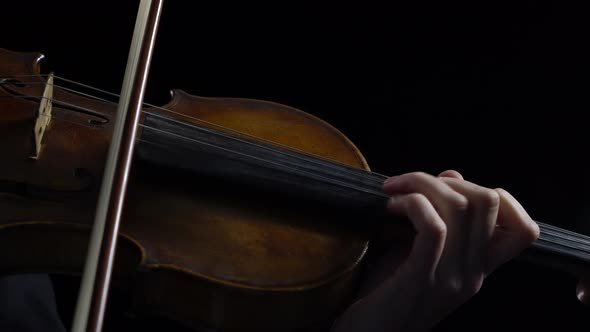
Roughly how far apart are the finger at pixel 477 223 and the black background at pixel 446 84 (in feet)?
1.51

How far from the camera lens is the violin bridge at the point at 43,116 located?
66 centimetres

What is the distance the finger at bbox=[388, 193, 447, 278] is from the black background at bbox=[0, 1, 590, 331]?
51 cm

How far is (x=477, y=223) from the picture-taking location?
72 centimetres

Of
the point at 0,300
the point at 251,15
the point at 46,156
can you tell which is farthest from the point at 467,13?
the point at 0,300

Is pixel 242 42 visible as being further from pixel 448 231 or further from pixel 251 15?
pixel 448 231

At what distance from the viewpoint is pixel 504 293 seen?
47.1 inches

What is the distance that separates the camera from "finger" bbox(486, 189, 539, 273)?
72 centimetres

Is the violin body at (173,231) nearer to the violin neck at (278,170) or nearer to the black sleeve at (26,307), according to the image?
the violin neck at (278,170)

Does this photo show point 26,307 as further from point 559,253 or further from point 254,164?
point 559,253

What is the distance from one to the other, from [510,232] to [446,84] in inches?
22.9

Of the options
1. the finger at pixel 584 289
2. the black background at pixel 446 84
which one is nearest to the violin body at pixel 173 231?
the finger at pixel 584 289

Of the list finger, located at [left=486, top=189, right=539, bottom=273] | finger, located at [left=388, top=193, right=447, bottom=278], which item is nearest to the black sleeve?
finger, located at [left=388, top=193, right=447, bottom=278]

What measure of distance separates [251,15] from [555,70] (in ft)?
2.29

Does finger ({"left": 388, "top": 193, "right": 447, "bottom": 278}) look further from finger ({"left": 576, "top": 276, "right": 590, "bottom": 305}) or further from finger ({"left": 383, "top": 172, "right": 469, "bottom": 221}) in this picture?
finger ({"left": 576, "top": 276, "right": 590, "bottom": 305})
